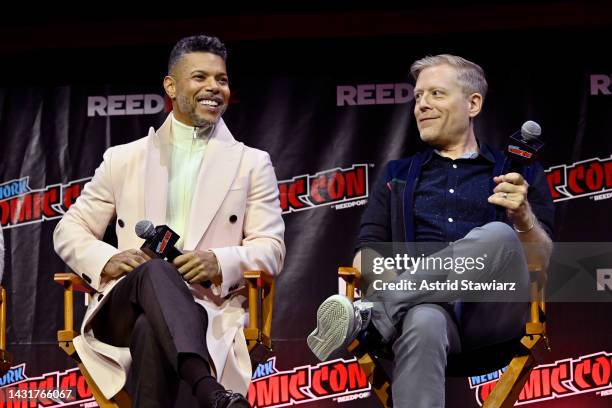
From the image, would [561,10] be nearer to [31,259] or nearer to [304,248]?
[304,248]

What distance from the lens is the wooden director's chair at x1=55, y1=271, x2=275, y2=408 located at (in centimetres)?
392

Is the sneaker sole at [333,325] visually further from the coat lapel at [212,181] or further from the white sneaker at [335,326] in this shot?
the coat lapel at [212,181]

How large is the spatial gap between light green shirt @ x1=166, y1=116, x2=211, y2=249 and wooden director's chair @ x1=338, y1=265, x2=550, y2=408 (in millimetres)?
705

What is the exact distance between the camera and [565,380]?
5.18 metres


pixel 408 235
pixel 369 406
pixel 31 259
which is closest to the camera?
pixel 408 235

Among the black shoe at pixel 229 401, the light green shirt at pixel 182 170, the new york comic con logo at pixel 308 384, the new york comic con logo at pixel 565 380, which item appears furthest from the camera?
the new york comic con logo at pixel 308 384

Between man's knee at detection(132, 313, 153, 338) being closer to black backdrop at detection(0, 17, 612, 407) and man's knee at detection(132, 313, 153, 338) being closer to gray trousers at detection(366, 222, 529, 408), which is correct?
gray trousers at detection(366, 222, 529, 408)

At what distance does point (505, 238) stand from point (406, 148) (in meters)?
1.97

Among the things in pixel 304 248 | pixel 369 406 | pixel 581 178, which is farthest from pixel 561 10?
pixel 369 406

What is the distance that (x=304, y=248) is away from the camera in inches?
215

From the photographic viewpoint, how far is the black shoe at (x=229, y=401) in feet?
10.6

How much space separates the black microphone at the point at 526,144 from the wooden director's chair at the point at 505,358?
40 cm

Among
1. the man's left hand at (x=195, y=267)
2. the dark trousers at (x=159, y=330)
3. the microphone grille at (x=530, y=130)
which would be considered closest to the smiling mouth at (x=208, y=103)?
the man's left hand at (x=195, y=267)

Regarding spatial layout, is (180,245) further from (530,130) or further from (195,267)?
(530,130)
